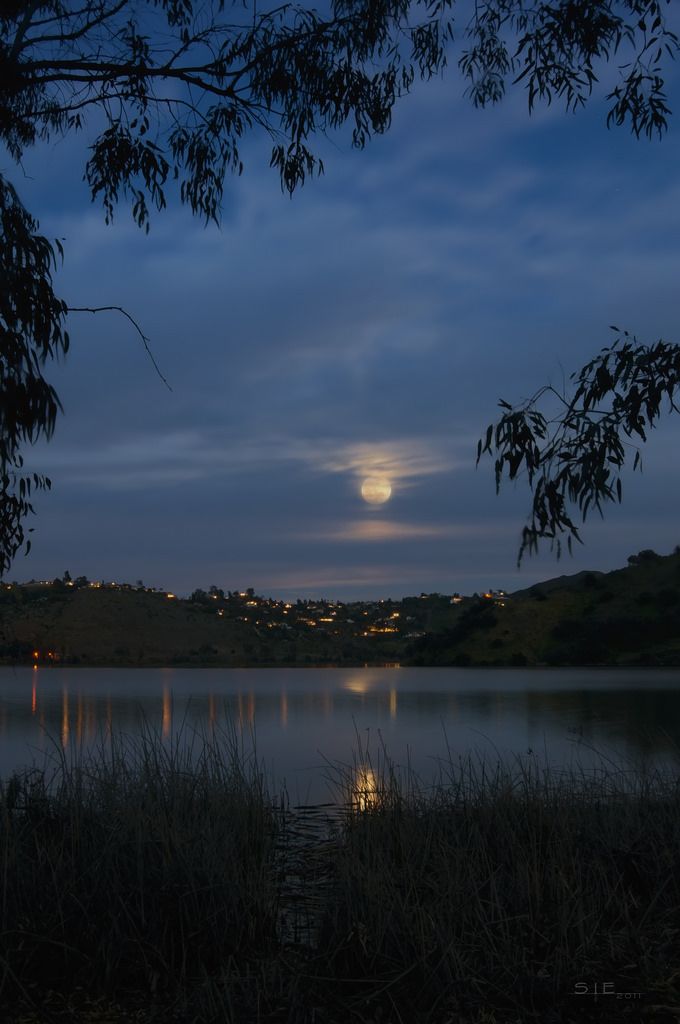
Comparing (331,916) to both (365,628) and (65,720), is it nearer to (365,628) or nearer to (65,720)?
(65,720)

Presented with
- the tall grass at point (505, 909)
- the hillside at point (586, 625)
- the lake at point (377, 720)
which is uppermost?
the hillside at point (586, 625)

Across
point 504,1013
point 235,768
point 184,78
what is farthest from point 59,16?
point 504,1013

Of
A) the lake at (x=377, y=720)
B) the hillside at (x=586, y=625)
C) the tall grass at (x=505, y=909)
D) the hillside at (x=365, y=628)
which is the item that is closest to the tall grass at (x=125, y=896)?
the tall grass at (x=505, y=909)

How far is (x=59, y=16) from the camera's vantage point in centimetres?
759

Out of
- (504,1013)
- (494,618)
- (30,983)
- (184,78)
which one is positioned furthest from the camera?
(494,618)

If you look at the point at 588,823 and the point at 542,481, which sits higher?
the point at 542,481

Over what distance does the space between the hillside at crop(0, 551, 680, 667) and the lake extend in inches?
182

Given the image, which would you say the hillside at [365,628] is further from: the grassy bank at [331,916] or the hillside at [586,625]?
the grassy bank at [331,916]

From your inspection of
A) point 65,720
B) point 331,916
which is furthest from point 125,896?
point 65,720

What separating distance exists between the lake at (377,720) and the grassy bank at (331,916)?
119 cm

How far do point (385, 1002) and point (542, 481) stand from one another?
9.53 ft

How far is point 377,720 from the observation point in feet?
62.0

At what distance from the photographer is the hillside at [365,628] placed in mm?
39875

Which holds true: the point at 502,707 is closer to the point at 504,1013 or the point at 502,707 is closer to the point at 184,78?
the point at 184,78
